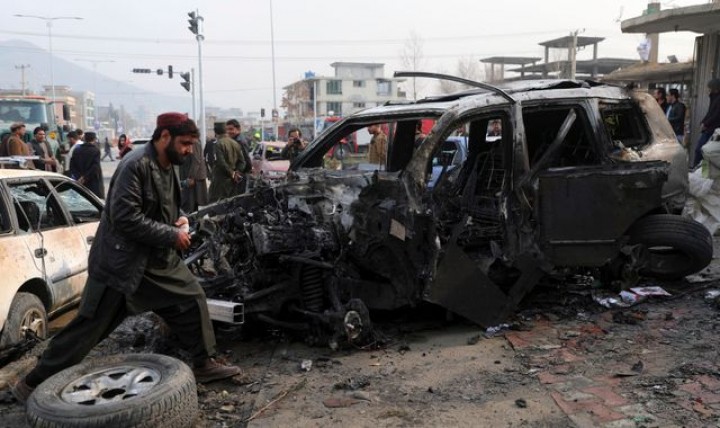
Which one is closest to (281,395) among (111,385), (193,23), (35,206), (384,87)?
(111,385)

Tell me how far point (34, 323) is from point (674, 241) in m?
5.10

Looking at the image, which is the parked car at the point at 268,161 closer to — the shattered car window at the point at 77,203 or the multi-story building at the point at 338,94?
the shattered car window at the point at 77,203

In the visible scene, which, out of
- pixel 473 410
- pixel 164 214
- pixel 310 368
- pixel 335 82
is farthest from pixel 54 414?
pixel 335 82

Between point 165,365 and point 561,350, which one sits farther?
point 561,350

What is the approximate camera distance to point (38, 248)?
4.62 meters

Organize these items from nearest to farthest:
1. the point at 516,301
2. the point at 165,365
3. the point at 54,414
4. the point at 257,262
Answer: the point at 54,414
the point at 165,365
the point at 257,262
the point at 516,301

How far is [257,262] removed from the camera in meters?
4.44

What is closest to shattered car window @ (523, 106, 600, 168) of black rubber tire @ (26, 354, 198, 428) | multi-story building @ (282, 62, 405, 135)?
black rubber tire @ (26, 354, 198, 428)

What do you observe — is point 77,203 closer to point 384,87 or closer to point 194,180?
point 194,180

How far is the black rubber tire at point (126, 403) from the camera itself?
9.26 feet

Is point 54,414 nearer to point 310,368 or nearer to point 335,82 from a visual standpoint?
point 310,368

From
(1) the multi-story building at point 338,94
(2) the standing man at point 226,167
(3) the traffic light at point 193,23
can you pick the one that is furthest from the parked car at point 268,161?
(1) the multi-story building at point 338,94

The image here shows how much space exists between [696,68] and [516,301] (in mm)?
9854

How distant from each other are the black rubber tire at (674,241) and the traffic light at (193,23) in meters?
17.7
